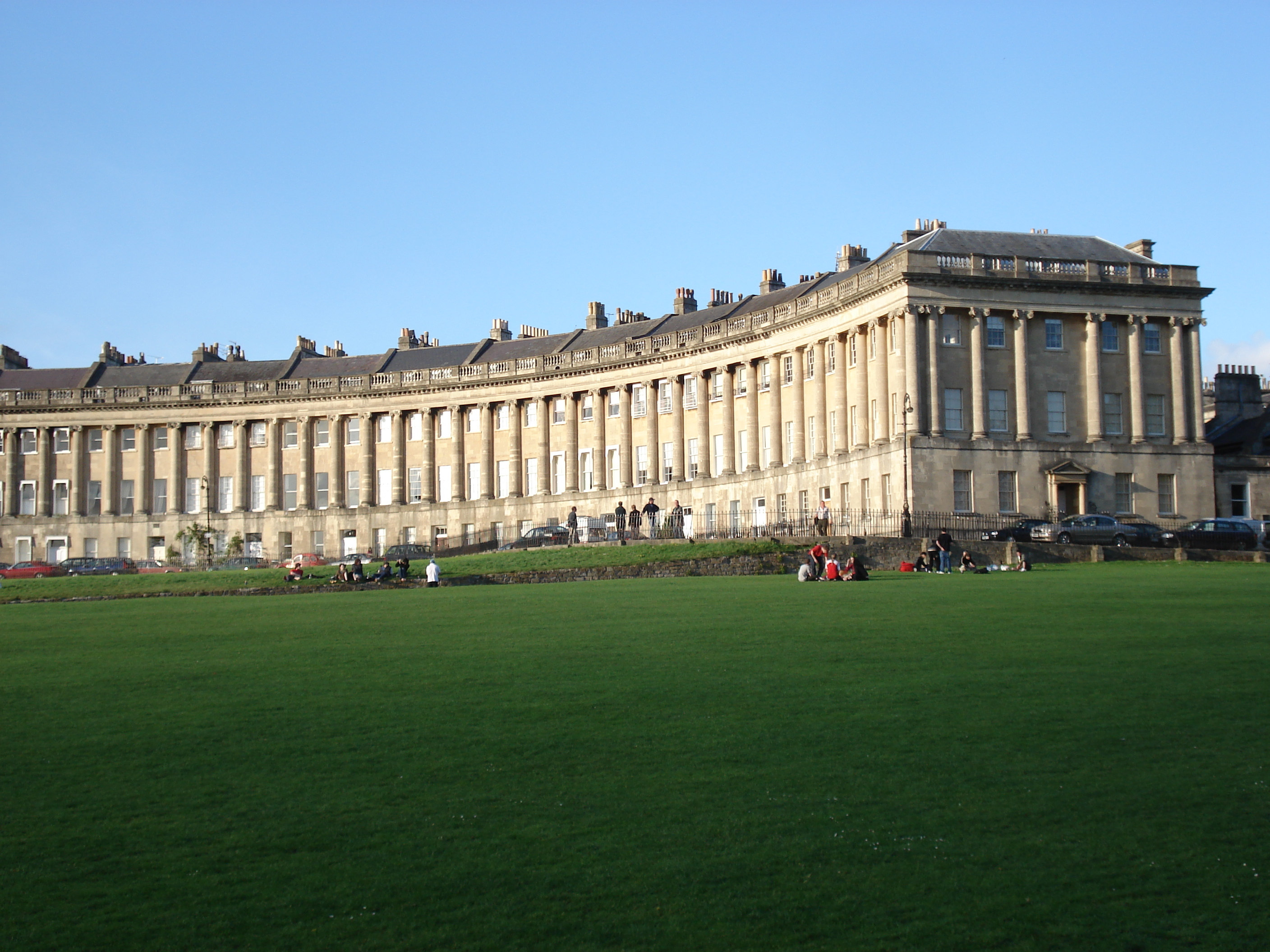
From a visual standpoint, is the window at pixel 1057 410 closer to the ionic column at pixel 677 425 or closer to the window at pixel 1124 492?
the window at pixel 1124 492

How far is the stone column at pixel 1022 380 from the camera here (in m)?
59.0

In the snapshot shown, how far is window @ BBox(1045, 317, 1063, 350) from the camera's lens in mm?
60375

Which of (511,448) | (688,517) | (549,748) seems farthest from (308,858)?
(511,448)

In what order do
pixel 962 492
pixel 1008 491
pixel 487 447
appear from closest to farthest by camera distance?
pixel 962 492 → pixel 1008 491 → pixel 487 447

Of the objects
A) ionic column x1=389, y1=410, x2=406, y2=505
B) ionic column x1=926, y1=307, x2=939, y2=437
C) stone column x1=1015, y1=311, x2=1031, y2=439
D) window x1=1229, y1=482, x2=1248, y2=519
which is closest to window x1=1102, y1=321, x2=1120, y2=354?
stone column x1=1015, y1=311, x2=1031, y2=439

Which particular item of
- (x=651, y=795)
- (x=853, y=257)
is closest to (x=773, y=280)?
(x=853, y=257)

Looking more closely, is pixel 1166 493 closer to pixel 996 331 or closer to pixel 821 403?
pixel 996 331

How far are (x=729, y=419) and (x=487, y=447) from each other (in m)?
18.4

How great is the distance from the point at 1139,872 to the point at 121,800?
27.7 feet

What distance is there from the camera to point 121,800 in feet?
38.1

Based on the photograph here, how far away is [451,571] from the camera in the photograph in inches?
1943

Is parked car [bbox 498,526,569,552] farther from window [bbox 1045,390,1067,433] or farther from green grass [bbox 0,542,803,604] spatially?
window [bbox 1045,390,1067,433]

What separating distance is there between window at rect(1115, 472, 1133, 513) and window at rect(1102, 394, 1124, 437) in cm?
203

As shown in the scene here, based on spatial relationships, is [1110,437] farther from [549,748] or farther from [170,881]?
[170,881]
